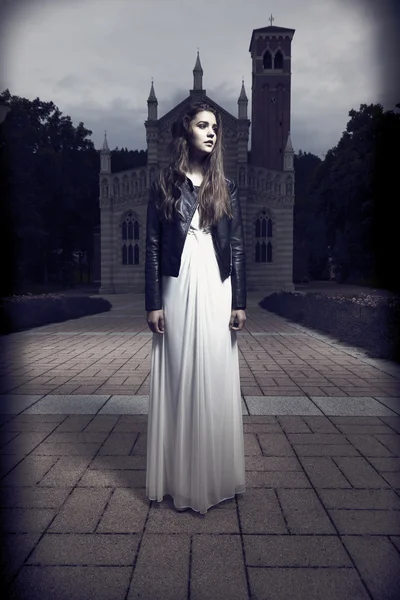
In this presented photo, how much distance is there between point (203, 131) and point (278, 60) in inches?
1756

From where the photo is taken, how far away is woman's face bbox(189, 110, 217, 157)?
2.79 meters

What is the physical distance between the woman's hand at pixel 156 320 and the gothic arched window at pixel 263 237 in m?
32.9

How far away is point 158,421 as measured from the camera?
9.27 ft

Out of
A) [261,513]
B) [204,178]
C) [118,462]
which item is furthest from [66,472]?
[204,178]

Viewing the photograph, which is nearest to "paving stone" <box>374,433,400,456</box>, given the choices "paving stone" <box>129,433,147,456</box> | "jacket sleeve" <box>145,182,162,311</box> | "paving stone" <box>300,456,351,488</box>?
"paving stone" <box>300,456,351,488</box>

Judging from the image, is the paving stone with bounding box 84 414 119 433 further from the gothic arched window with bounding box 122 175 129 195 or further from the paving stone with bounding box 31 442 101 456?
the gothic arched window with bounding box 122 175 129 195

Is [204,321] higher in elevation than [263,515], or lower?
higher

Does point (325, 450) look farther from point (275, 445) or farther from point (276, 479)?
point (276, 479)

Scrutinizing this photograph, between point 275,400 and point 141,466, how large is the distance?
6.73 feet

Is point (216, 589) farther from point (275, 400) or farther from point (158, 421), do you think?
point (275, 400)

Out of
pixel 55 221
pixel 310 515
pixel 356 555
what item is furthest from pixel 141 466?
pixel 55 221

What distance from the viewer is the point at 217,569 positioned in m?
2.24

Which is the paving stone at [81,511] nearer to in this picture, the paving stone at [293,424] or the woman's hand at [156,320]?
the woman's hand at [156,320]

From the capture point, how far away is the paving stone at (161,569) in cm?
208
